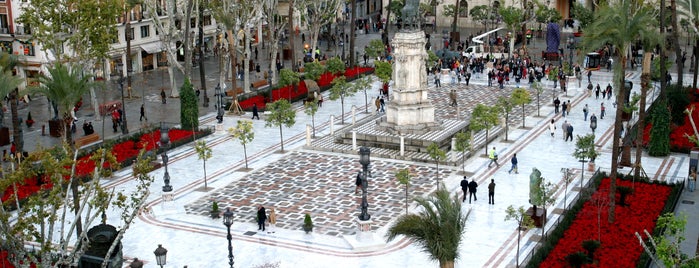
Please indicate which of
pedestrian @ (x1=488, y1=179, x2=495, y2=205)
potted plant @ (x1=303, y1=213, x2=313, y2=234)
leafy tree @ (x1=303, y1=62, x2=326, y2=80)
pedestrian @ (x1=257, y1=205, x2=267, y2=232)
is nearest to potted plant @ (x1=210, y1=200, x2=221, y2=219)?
pedestrian @ (x1=257, y1=205, x2=267, y2=232)

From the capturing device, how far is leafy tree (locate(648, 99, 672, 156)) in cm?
4869

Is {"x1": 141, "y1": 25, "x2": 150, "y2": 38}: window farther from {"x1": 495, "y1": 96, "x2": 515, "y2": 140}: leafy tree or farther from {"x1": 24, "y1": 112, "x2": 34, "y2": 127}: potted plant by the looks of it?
{"x1": 495, "y1": 96, "x2": 515, "y2": 140}: leafy tree

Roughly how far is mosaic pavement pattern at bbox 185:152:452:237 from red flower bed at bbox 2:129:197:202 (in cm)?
577

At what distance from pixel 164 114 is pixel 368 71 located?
20.4 meters

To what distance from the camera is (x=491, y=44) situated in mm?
89375

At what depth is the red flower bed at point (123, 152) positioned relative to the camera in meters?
44.3

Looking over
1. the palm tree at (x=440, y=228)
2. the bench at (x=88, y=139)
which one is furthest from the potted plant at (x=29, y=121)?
the palm tree at (x=440, y=228)

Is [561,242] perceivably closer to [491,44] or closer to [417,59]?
[417,59]

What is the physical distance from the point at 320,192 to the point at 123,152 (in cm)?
1260

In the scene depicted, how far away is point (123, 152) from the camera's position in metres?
50.4

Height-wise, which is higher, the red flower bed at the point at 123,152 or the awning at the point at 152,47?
the awning at the point at 152,47

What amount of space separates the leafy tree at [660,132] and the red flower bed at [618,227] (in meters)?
7.21

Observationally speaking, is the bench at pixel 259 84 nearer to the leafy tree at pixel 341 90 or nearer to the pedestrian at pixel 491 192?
the leafy tree at pixel 341 90

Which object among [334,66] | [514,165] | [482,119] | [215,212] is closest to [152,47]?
[334,66]
